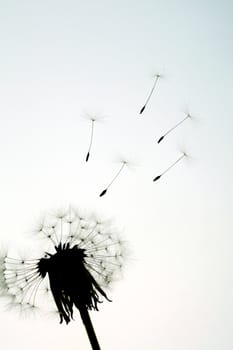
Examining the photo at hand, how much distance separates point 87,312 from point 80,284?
68 cm

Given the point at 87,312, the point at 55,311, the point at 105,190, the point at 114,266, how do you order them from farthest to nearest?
1. the point at 114,266
2. the point at 55,311
3. the point at 87,312
4. the point at 105,190

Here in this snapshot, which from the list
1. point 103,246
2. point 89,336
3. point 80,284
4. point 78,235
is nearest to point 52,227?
point 78,235

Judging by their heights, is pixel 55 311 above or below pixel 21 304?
below

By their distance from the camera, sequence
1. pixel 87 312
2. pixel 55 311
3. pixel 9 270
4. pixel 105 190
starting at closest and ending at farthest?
1. pixel 105 190
2. pixel 87 312
3. pixel 55 311
4. pixel 9 270

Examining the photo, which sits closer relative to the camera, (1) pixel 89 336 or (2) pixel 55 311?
(1) pixel 89 336

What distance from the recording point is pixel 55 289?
10.1 metres

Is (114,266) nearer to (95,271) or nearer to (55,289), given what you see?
(95,271)

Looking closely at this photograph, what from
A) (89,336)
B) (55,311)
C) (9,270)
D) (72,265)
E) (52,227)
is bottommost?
(89,336)

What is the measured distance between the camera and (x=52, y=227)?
11875 millimetres

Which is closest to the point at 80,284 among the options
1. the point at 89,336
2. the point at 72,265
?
the point at 72,265

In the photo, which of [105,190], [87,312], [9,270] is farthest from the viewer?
[9,270]

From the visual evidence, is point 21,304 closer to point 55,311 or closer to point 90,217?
point 55,311

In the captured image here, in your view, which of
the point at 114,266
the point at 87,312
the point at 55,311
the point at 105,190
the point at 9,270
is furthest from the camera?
the point at 114,266

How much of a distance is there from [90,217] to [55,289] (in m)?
2.80
